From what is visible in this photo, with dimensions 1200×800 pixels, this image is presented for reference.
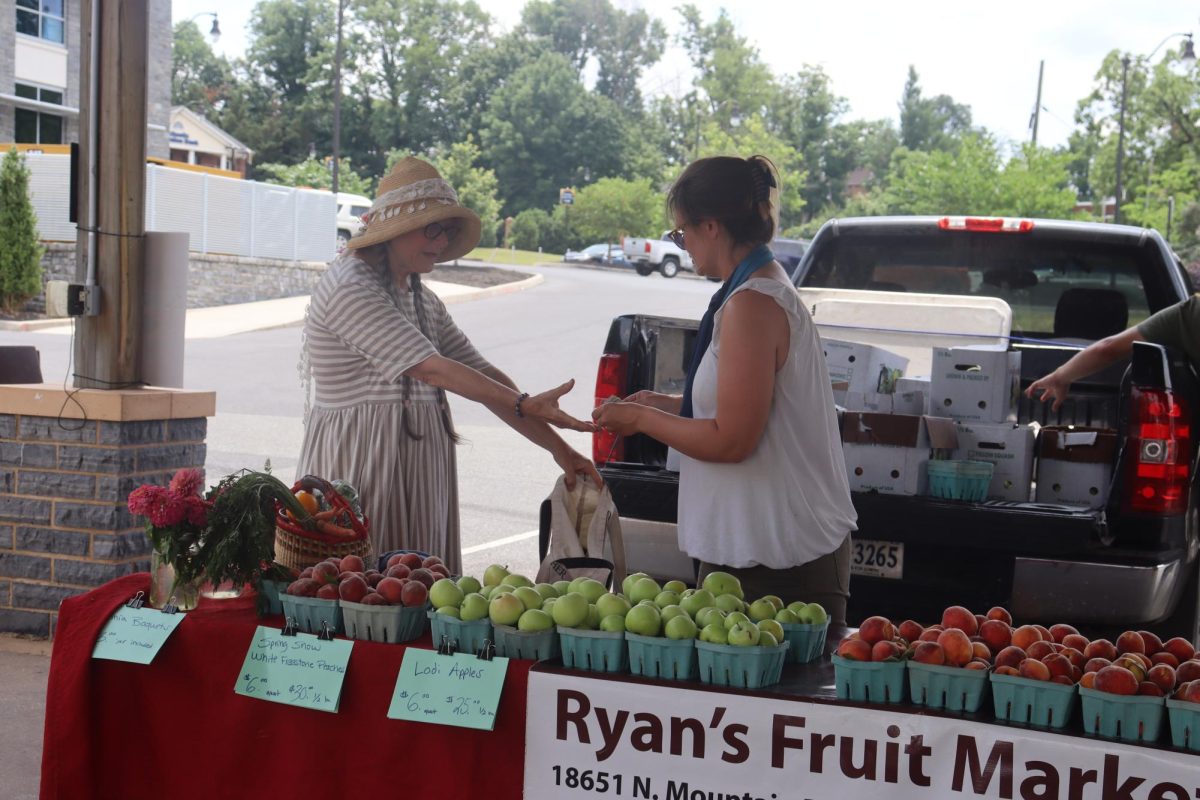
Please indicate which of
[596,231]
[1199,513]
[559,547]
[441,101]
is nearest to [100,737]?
[559,547]

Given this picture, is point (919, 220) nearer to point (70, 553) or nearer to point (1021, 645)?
point (1021, 645)

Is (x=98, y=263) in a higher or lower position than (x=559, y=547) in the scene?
higher

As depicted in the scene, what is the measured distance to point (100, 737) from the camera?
3.02m

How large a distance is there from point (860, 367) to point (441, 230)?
6.11ft

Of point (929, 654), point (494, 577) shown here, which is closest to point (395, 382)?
point (494, 577)

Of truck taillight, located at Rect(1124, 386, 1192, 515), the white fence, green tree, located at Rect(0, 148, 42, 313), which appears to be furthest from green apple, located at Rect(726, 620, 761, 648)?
the white fence

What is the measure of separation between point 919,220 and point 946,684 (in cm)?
Result: 387

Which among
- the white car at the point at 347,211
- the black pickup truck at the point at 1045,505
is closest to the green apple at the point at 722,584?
the black pickup truck at the point at 1045,505

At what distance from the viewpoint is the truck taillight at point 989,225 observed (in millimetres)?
5660

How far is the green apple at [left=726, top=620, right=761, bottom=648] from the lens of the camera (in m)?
2.46

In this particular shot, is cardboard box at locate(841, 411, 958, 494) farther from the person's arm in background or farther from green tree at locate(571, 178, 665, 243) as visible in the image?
green tree at locate(571, 178, 665, 243)

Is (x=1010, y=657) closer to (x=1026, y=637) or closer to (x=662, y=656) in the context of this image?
(x=1026, y=637)

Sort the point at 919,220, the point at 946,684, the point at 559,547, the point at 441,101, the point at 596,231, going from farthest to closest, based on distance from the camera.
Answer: the point at 441,101 < the point at 596,231 < the point at 919,220 < the point at 559,547 < the point at 946,684

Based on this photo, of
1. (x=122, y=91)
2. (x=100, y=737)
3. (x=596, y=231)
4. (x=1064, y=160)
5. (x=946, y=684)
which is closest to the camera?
(x=946, y=684)
